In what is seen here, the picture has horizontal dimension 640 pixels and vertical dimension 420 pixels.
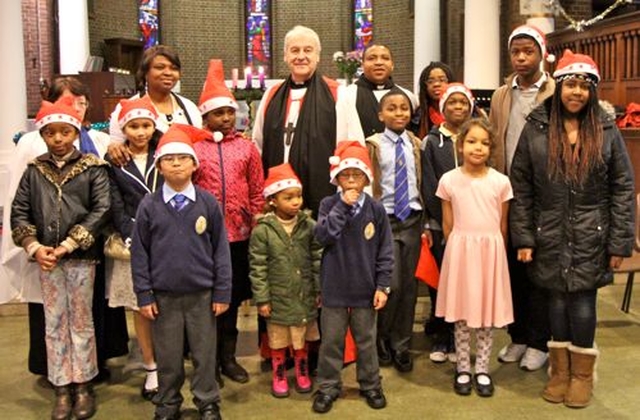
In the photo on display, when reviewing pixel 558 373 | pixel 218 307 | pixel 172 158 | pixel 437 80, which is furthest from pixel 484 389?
pixel 172 158

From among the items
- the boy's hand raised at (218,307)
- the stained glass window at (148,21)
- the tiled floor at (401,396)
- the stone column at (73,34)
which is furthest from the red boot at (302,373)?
the stained glass window at (148,21)

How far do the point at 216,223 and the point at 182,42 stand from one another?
16.6 m

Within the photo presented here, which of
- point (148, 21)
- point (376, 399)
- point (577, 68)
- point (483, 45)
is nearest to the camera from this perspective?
point (577, 68)

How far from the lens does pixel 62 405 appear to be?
3717 mm

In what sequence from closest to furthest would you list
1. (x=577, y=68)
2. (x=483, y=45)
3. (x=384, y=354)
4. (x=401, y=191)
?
(x=577, y=68) → (x=401, y=191) → (x=384, y=354) → (x=483, y=45)

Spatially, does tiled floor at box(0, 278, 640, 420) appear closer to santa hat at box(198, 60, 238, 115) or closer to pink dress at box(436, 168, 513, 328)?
pink dress at box(436, 168, 513, 328)

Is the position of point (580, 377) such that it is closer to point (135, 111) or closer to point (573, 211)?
point (573, 211)

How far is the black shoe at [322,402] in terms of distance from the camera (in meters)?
3.72

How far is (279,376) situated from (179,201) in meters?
1.18

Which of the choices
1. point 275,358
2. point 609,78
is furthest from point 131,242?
point 609,78

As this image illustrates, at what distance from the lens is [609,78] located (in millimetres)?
8898

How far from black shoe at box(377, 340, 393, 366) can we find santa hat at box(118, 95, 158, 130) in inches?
74.3

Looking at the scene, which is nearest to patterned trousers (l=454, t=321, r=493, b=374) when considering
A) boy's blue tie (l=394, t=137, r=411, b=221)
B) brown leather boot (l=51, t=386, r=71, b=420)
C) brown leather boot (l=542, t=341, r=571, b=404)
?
brown leather boot (l=542, t=341, r=571, b=404)

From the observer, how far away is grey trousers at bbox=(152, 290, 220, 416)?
11.4 ft
